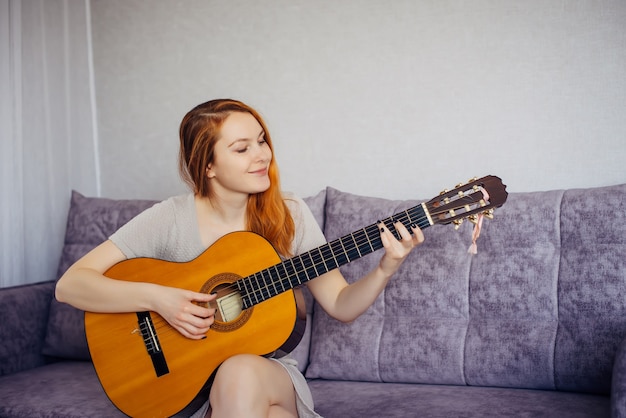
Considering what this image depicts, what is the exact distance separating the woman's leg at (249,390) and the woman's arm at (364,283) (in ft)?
0.88

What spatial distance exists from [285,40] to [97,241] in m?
1.04

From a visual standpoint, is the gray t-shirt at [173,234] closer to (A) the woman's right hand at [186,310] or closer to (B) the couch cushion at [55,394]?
(A) the woman's right hand at [186,310]

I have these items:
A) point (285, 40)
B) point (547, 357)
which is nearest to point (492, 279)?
point (547, 357)

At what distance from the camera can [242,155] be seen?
1780 millimetres

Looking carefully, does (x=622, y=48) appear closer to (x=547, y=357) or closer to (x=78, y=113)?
(x=547, y=357)

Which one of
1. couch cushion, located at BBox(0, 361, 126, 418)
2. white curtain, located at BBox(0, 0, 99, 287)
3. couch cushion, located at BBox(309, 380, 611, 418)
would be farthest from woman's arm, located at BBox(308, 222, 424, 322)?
white curtain, located at BBox(0, 0, 99, 287)

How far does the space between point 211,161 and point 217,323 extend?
1.43 ft

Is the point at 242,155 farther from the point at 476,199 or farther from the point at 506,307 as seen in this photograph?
the point at 506,307

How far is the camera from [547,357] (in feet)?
5.77

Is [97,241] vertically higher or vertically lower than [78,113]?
lower

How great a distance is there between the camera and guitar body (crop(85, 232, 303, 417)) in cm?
166

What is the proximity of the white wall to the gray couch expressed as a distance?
0.31 m

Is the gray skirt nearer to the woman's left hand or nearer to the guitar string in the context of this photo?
the guitar string

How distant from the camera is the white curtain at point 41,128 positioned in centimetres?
272
